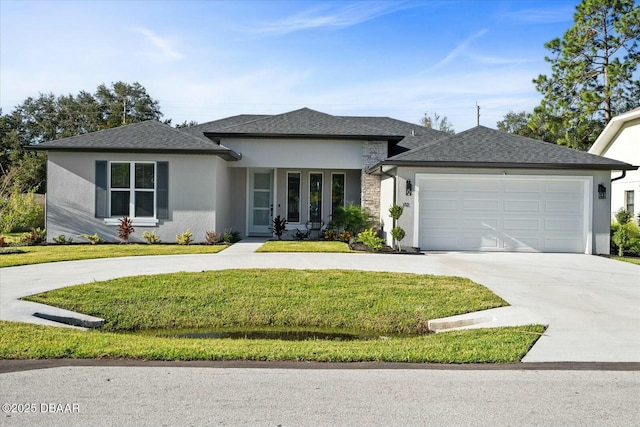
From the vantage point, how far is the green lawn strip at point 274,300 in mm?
8859

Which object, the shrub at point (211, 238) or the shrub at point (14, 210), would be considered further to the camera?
the shrub at point (14, 210)

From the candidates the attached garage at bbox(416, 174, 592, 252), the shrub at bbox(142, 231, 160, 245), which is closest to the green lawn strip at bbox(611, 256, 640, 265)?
the attached garage at bbox(416, 174, 592, 252)

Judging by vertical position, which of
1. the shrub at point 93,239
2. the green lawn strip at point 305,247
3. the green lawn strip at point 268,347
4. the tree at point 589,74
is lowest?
the green lawn strip at point 268,347

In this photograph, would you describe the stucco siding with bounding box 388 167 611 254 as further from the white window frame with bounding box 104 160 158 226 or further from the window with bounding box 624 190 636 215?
the white window frame with bounding box 104 160 158 226

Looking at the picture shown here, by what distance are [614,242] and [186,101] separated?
120ft

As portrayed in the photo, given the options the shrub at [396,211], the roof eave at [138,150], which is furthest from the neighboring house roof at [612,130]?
the roof eave at [138,150]

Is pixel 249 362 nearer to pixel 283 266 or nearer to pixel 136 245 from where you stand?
pixel 283 266

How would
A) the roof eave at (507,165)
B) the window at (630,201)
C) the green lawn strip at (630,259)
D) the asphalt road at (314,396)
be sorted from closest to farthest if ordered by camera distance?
the asphalt road at (314,396)
the green lawn strip at (630,259)
the roof eave at (507,165)
the window at (630,201)

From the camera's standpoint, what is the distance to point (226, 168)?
19188mm

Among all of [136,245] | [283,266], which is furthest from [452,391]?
[136,245]

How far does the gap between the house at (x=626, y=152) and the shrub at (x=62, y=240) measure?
19.0 metres

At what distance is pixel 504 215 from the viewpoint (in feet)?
52.3

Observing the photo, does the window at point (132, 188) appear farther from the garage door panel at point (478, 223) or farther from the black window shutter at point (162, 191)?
the garage door panel at point (478, 223)

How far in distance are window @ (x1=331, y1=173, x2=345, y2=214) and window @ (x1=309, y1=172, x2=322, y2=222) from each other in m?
0.49
